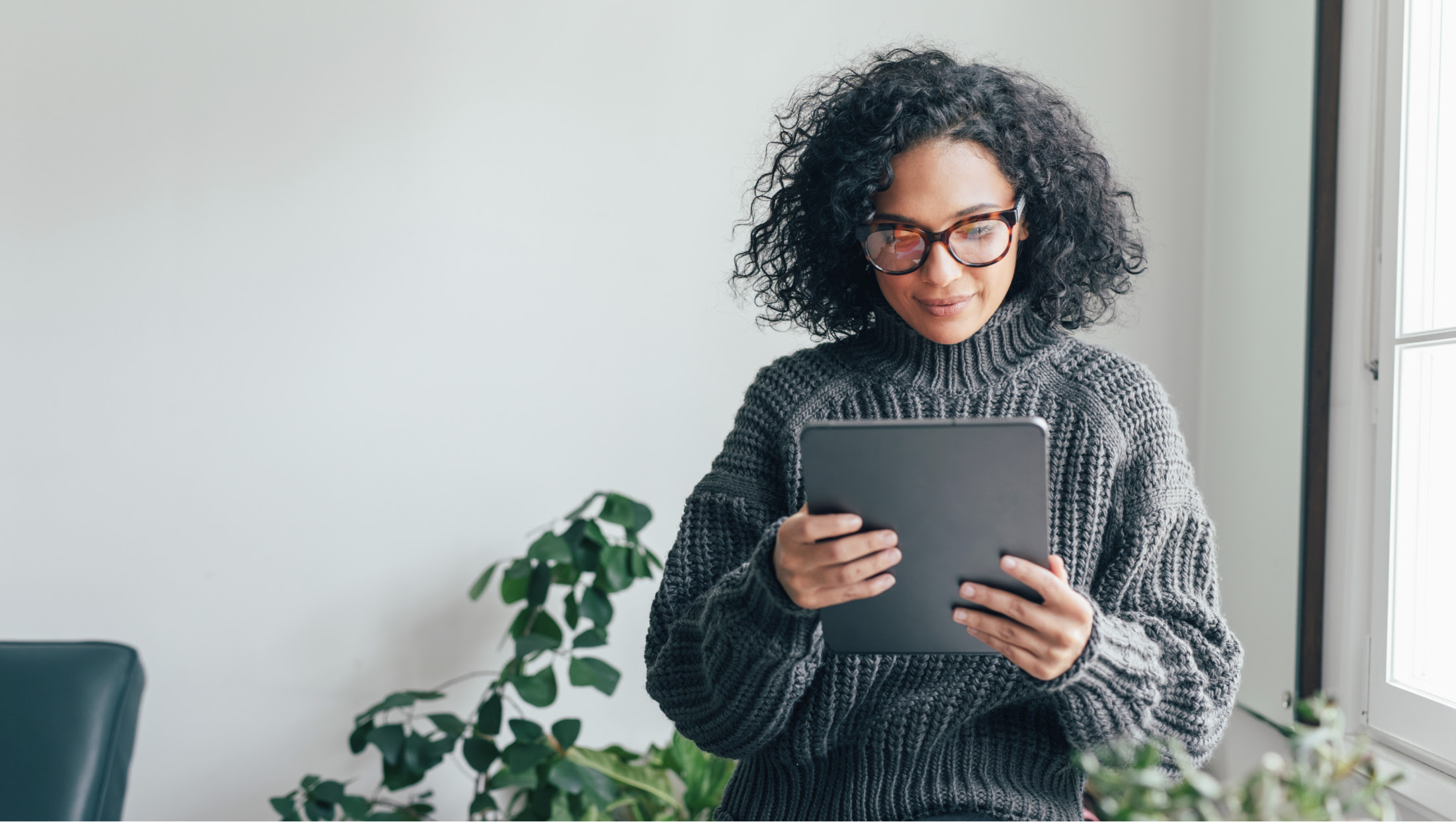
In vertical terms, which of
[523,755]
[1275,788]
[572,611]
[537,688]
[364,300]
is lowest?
[523,755]

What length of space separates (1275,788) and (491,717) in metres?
1.60

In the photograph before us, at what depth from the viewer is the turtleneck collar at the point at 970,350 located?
1.00 metres

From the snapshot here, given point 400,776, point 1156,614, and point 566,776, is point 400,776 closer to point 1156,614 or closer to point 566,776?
point 566,776

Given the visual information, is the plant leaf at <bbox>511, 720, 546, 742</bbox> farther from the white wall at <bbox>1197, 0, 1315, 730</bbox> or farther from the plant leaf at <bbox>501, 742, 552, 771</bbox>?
the white wall at <bbox>1197, 0, 1315, 730</bbox>

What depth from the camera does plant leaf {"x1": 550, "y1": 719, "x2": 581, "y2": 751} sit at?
1714mm

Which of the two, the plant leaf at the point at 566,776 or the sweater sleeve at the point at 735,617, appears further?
the plant leaf at the point at 566,776

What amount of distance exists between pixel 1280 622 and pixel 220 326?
77.9 inches

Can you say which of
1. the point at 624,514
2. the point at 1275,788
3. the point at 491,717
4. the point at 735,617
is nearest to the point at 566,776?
the point at 491,717

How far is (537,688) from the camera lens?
67.3 inches

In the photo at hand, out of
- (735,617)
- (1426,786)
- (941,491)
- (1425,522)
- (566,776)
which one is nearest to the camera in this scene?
(941,491)

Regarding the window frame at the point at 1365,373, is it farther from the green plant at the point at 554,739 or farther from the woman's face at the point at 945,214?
the green plant at the point at 554,739

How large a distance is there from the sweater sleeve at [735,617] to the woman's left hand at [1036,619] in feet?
0.47

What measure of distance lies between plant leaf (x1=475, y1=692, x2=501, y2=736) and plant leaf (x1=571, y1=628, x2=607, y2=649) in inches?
6.6

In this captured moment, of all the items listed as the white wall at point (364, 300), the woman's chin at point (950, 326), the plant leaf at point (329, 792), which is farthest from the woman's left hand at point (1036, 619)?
the plant leaf at point (329, 792)
